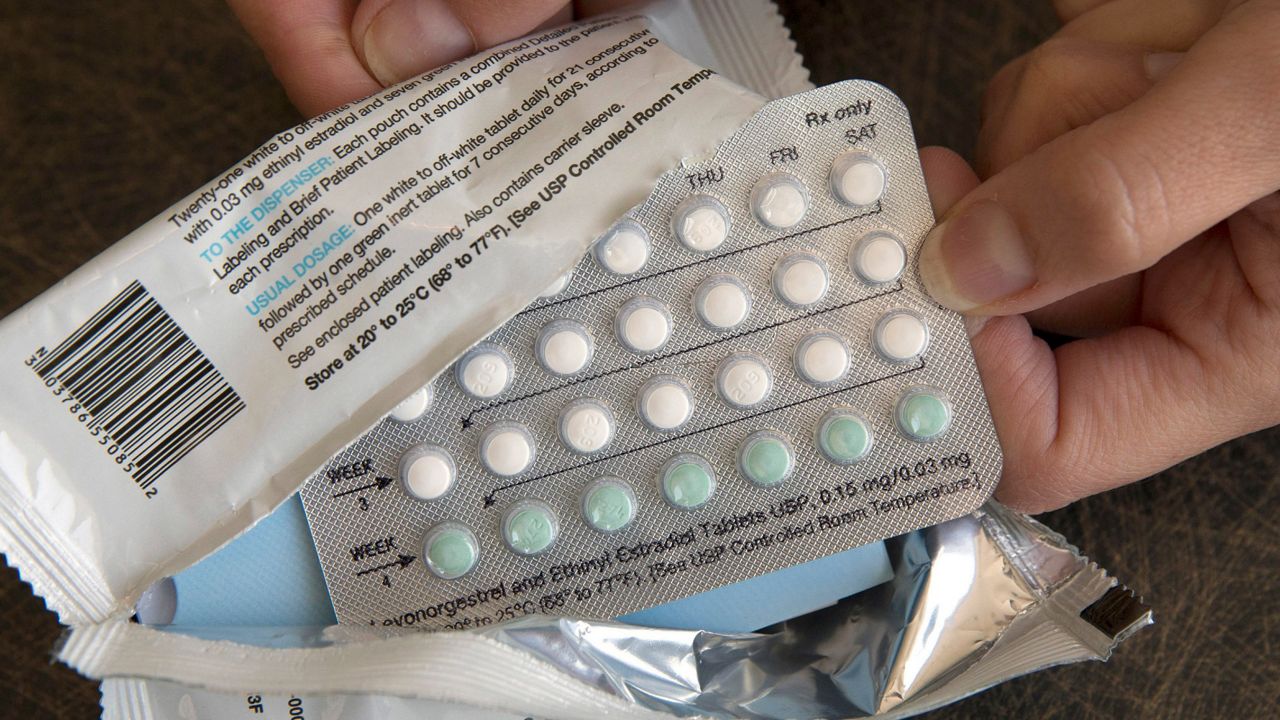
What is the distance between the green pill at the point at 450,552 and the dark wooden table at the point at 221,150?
11.1 inches

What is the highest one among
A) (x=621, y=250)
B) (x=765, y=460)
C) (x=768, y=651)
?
(x=621, y=250)

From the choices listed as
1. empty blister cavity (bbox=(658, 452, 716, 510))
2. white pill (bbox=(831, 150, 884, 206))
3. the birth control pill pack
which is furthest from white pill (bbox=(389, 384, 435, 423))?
white pill (bbox=(831, 150, 884, 206))

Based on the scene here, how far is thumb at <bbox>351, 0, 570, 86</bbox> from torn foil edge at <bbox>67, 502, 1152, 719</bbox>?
0.28 metres

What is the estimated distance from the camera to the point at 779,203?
0.41 meters

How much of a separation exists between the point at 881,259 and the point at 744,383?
9 centimetres

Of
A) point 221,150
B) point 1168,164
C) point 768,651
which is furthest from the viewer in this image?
point 221,150

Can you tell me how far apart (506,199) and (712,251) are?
101 millimetres

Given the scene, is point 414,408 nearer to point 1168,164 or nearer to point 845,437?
point 845,437

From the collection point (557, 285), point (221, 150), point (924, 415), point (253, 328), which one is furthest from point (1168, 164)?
point (221, 150)

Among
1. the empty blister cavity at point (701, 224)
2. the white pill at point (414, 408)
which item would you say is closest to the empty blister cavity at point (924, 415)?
the empty blister cavity at point (701, 224)

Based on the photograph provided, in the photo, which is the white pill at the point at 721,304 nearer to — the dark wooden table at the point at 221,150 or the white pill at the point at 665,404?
the white pill at the point at 665,404

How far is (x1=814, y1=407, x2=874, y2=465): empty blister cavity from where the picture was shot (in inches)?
15.8

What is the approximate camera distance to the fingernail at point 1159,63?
1.38ft

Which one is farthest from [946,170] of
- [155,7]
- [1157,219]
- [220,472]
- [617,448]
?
[155,7]
